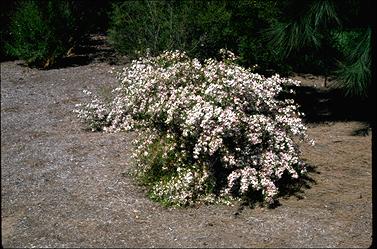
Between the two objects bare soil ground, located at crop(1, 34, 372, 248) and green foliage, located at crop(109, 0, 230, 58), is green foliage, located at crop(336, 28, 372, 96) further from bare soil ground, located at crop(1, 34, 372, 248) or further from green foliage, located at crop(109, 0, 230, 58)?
green foliage, located at crop(109, 0, 230, 58)

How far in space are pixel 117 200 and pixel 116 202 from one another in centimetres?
6

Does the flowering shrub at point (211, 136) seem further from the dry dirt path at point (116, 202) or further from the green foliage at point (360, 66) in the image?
the green foliage at point (360, 66)

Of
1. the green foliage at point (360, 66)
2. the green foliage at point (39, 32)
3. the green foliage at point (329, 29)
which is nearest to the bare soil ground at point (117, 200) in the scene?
the green foliage at point (360, 66)

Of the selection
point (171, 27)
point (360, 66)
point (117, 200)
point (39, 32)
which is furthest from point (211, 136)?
point (39, 32)

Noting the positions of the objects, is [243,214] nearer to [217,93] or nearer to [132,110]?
[217,93]

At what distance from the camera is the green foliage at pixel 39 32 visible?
11.0 meters

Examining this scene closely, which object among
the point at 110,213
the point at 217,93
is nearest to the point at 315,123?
the point at 217,93

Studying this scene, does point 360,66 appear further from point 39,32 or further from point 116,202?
point 39,32

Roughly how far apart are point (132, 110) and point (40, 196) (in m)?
2.22

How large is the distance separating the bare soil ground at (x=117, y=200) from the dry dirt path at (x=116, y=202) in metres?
0.01

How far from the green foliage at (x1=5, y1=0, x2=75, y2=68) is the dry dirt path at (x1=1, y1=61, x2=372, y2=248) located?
8.63ft

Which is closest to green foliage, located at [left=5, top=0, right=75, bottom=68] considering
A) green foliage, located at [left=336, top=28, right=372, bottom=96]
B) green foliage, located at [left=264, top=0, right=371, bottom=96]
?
green foliage, located at [left=264, top=0, right=371, bottom=96]

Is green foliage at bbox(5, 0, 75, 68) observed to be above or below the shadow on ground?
above

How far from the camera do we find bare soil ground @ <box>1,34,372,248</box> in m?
5.41
